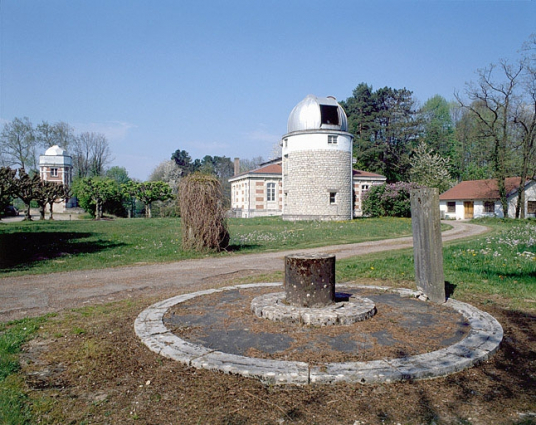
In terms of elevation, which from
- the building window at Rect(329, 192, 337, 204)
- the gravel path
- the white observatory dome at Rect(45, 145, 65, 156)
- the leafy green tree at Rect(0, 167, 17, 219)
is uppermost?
the white observatory dome at Rect(45, 145, 65, 156)

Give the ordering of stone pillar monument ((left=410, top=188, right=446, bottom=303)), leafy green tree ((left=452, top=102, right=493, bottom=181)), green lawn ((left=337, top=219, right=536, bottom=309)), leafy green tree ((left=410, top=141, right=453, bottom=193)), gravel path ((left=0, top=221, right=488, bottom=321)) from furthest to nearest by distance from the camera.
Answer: leafy green tree ((left=452, top=102, right=493, bottom=181)) < leafy green tree ((left=410, top=141, right=453, bottom=193)) < green lawn ((left=337, top=219, right=536, bottom=309)) < gravel path ((left=0, top=221, right=488, bottom=321)) < stone pillar monument ((left=410, top=188, right=446, bottom=303))

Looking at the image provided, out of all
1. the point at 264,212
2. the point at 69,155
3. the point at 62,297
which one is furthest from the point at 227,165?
the point at 62,297

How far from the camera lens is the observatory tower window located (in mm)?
35156

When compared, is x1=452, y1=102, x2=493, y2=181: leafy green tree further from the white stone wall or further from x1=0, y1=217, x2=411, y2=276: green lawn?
x1=0, y1=217, x2=411, y2=276: green lawn

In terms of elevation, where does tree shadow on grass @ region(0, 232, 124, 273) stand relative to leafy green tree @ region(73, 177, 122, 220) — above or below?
below

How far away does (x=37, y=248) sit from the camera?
1527 cm

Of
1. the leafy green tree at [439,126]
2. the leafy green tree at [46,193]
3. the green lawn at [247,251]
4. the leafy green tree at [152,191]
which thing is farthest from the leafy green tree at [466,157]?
the leafy green tree at [46,193]

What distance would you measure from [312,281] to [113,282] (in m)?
5.41

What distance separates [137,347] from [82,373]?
775mm

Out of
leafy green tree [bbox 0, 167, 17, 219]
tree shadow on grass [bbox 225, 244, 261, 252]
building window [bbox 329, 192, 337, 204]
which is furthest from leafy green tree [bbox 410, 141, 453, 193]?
leafy green tree [bbox 0, 167, 17, 219]

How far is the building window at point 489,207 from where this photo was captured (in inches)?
1656

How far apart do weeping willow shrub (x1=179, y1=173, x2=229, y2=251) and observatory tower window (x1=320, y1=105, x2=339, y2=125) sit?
75.5ft

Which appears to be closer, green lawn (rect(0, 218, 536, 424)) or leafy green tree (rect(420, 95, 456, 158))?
green lawn (rect(0, 218, 536, 424))

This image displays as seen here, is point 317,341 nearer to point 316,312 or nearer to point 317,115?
point 316,312
